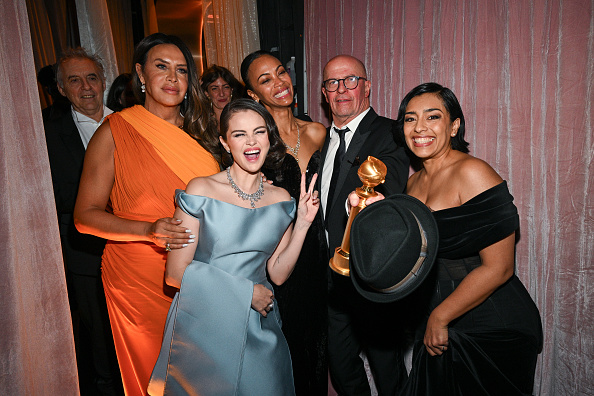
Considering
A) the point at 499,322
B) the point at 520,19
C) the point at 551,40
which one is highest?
the point at 520,19

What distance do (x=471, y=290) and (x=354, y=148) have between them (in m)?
0.89

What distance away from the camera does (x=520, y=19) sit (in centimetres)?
179

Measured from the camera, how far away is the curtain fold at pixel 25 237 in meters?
1.23

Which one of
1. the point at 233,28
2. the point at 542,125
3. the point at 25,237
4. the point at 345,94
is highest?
the point at 233,28

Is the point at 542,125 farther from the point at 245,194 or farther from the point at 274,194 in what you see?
the point at 245,194

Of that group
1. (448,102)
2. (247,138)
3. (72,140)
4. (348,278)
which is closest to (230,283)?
(247,138)

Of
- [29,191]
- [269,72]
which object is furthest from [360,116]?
[29,191]

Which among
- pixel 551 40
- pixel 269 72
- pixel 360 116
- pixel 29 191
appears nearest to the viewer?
pixel 29 191

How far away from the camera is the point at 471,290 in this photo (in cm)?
151

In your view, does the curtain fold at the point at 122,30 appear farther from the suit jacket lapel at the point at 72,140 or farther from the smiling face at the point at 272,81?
the smiling face at the point at 272,81

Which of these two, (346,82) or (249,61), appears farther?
(249,61)

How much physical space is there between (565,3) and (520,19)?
183 mm

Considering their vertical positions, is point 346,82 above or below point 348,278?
above

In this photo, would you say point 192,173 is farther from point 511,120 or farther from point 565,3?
point 565,3
